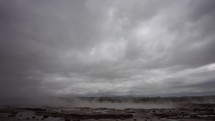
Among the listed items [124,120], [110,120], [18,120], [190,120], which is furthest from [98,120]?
[190,120]

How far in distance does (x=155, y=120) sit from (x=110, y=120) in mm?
9278

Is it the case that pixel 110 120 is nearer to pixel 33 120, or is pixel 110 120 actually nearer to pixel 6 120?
pixel 33 120

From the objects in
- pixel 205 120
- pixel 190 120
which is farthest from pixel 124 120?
pixel 205 120

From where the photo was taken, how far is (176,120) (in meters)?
43.9

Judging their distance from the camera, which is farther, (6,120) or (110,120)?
(110,120)

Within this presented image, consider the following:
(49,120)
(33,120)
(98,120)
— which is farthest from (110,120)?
(33,120)

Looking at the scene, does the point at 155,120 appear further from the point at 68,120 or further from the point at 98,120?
the point at 68,120

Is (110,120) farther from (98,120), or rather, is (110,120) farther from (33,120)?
(33,120)

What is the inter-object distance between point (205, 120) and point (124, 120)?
16.4 m

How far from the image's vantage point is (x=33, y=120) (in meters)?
41.3

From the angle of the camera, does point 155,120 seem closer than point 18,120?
No

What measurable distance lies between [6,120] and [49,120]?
786cm

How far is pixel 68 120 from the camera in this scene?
138ft

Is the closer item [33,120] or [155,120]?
[33,120]
